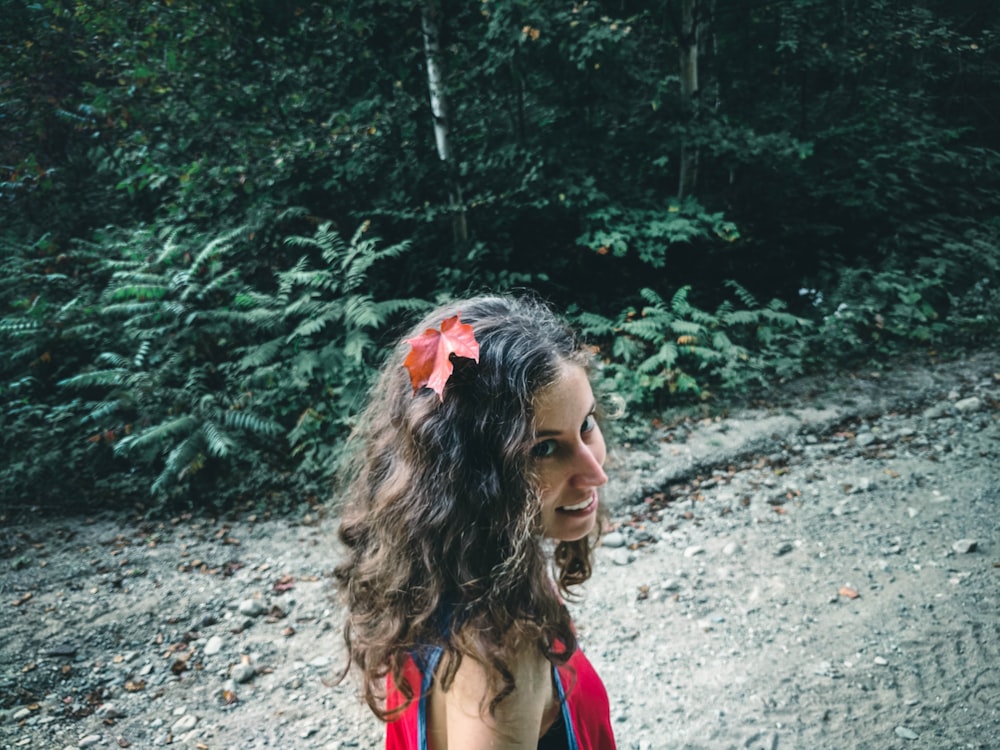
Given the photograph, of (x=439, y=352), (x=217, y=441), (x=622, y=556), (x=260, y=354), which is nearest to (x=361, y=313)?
(x=260, y=354)

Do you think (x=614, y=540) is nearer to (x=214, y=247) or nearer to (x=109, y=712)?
(x=109, y=712)

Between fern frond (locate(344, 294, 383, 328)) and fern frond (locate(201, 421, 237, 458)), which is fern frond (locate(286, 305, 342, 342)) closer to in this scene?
fern frond (locate(344, 294, 383, 328))

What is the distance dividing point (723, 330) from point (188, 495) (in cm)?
549

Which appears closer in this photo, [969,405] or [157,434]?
[157,434]

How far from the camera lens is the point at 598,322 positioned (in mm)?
5961

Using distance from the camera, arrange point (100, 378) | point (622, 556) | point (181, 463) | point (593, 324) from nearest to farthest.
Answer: point (622, 556), point (181, 463), point (100, 378), point (593, 324)

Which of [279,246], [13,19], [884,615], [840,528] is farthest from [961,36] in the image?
[13,19]

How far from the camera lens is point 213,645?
3.27 metres

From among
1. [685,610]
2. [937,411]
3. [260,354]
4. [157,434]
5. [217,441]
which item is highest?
[260,354]

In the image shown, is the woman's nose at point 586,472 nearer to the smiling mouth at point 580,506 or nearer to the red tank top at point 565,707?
the smiling mouth at point 580,506

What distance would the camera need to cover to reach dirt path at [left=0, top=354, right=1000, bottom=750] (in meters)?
2.62

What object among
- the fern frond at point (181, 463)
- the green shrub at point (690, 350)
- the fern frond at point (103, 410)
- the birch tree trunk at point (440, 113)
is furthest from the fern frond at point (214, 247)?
the green shrub at point (690, 350)

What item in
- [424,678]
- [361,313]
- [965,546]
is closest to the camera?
[424,678]

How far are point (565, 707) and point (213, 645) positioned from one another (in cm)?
289
